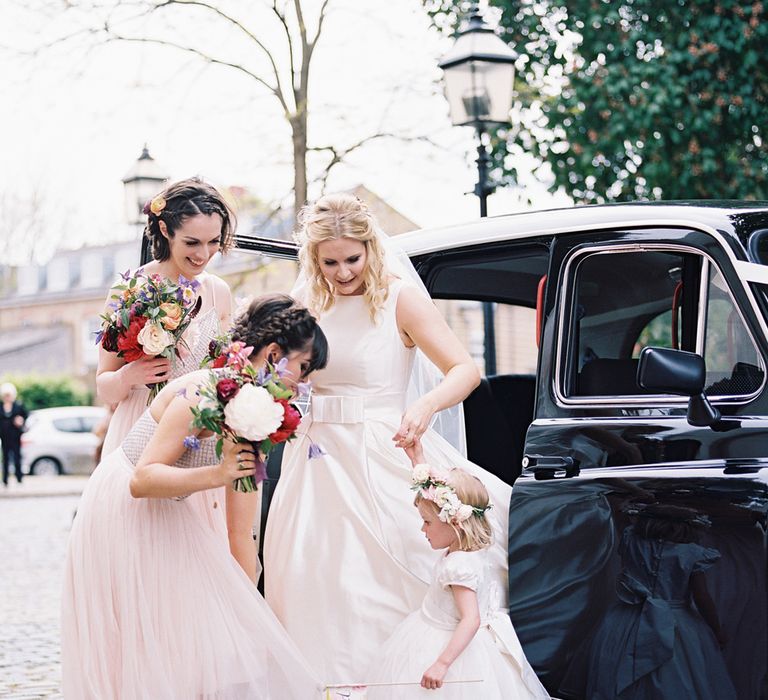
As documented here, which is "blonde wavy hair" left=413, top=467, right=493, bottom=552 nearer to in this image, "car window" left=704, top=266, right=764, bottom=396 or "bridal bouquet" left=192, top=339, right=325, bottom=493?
"bridal bouquet" left=192, top=339, right=325, bottom=493

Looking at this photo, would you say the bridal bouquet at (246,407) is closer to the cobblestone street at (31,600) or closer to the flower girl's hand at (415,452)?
the flower girl's hand at (415,452)

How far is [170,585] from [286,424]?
84 cm

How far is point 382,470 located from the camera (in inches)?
A: 187

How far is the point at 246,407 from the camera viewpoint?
3.76 metres

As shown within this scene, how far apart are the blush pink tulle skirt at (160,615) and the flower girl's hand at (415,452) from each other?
71 cm

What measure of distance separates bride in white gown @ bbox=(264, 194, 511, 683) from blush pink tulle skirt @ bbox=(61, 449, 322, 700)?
0.97 feet

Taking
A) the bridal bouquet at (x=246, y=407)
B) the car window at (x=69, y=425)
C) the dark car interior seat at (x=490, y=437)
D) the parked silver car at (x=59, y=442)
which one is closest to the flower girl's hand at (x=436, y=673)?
the bridal bouquet at (x=246, y=407)

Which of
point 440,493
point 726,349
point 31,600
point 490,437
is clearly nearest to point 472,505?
point 440,493

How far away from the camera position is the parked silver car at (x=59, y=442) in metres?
27.9

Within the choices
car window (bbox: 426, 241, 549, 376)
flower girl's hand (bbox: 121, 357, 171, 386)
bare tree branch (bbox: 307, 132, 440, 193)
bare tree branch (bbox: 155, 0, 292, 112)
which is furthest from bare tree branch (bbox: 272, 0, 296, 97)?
flower girl's hand (bbox: 121, 357, 171, 386)

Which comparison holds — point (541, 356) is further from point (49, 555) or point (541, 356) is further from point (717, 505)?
point (49, 555)

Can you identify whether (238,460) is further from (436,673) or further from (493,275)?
(493,275)

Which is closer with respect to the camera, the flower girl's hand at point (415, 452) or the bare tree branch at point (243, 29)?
the flower girl's hand at point (415, 452)

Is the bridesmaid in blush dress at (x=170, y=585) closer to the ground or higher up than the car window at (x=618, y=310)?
closer to the ground
